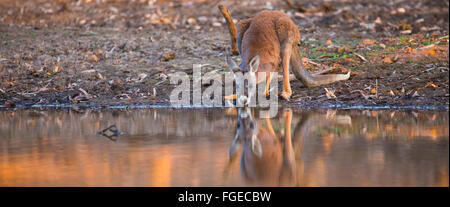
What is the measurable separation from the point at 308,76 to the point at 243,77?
4.49 feet

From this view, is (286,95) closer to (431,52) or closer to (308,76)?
(308,76)

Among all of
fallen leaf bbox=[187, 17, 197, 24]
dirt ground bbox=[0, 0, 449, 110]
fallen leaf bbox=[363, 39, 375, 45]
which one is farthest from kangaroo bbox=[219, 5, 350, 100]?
fallen leaf bbox=[187, 17, 197, 24]

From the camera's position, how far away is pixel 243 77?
977 cm

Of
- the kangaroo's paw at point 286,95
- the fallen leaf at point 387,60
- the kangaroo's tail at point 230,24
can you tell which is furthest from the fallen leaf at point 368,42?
the kangaroo's paw at point 286,95

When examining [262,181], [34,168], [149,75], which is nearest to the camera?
[262,181]

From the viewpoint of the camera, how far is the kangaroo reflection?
16.8 feet

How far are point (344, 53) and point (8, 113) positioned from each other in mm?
6579

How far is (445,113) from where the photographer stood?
8.52 meters

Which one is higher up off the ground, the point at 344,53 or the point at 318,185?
the point at 344,53

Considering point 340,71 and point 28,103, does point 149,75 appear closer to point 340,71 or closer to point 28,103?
point 28,103

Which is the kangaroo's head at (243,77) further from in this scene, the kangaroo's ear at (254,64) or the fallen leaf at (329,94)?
the fallen leaf at (329,94)

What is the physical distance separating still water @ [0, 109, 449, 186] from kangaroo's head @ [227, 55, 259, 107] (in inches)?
19.0

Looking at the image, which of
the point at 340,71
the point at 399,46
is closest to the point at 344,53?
the point at 399,46
